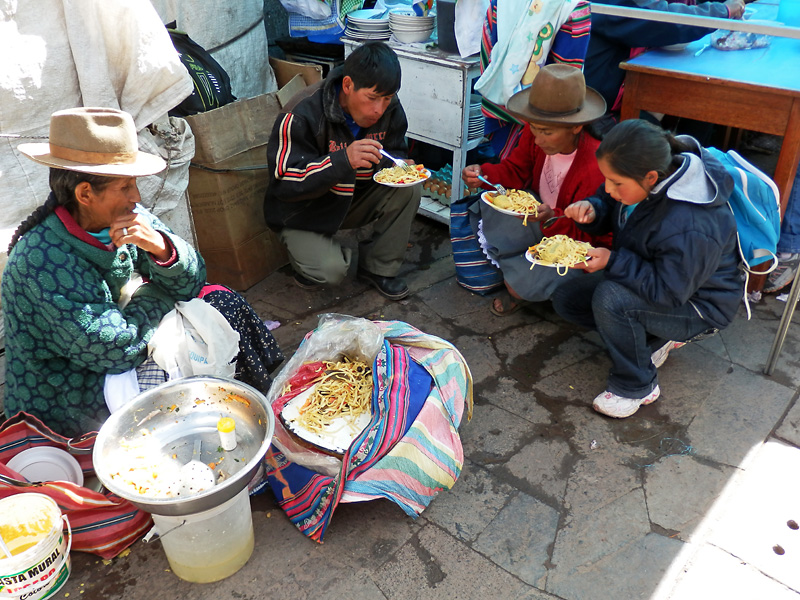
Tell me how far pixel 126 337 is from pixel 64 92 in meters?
1.50

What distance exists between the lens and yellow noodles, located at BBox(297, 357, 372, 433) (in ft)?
9.09

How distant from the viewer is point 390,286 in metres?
4.19

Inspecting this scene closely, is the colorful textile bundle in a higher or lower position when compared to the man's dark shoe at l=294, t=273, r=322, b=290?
higher

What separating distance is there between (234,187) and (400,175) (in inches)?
40.2

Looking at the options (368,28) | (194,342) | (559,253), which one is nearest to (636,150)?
(559,253)

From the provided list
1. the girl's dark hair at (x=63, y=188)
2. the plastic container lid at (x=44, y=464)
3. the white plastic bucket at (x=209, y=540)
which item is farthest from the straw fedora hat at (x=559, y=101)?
the plastic container lid at (x=44, y=464)

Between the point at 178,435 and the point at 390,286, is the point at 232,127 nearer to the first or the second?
the point at 390,286

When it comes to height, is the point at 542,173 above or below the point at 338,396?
above

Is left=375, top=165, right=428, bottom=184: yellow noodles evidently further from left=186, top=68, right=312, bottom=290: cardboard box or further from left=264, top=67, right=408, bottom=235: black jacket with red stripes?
left=186, top=68, right=312, bottom=290: cardboard box

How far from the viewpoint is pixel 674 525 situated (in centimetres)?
264

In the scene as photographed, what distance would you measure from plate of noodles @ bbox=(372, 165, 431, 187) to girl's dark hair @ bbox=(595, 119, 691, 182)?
49.5 inches

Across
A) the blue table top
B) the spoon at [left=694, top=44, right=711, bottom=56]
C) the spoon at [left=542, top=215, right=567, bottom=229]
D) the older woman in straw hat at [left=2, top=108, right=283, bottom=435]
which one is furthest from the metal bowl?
the spoon at [left=694, top=44, right=711, bottom=56]

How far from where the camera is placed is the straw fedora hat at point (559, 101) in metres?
3.29

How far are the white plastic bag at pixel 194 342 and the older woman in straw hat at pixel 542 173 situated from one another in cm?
172
